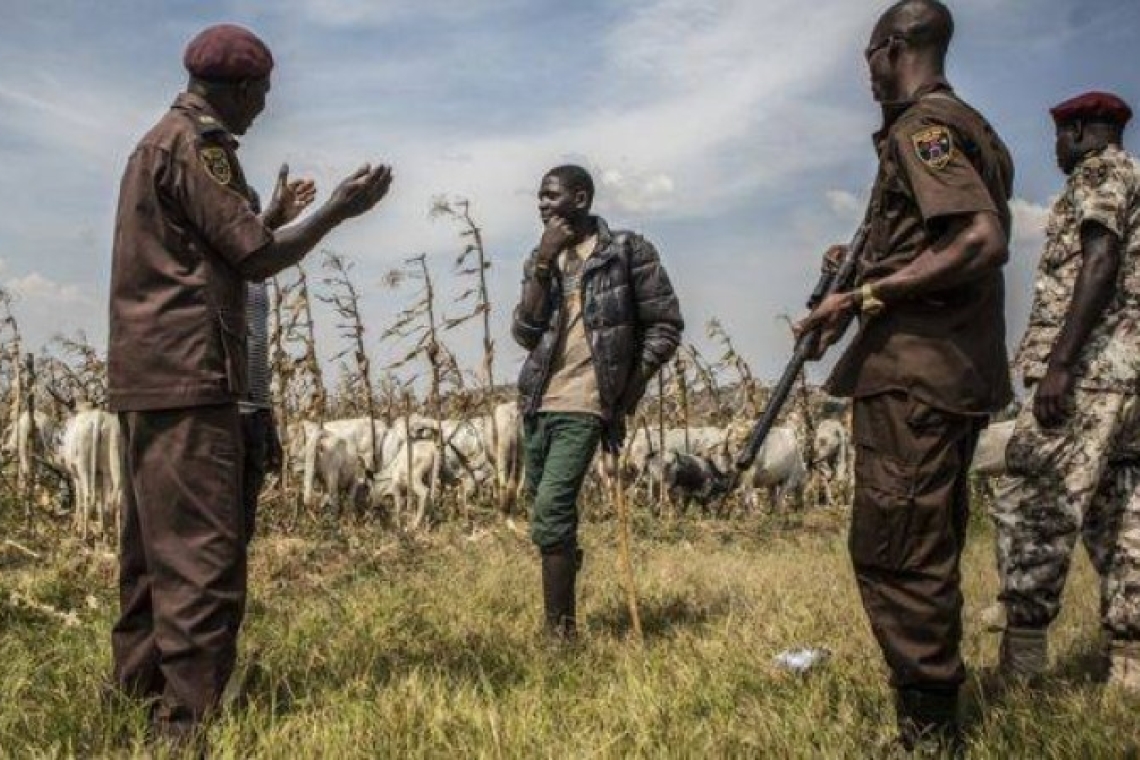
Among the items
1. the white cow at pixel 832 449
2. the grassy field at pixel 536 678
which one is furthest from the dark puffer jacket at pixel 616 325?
the white cow at pixel 832 449

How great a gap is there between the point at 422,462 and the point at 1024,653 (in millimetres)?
12762

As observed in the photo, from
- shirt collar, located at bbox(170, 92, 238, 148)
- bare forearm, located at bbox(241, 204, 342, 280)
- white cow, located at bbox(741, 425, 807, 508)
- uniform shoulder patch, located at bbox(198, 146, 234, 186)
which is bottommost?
white cow, located at bbox(741, 425, 807, 508)

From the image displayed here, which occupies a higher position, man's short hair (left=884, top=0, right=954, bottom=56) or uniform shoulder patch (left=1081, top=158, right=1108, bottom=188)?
man's short hair (left=884, top=0, right=954, bottom=56)

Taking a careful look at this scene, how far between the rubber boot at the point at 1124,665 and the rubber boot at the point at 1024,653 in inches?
10.0

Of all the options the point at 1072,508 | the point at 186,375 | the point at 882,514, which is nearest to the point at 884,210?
the point at 882,514

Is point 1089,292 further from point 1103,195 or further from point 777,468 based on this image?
point 777,468

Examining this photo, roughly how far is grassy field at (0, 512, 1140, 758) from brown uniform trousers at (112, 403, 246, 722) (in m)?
0.18

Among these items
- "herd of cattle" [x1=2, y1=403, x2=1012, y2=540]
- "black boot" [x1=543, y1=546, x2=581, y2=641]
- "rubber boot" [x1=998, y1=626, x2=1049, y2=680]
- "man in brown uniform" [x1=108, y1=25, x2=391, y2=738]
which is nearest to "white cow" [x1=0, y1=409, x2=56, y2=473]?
"herd of cattle" [x1=2, y1=403, x2=1012, y2=540]

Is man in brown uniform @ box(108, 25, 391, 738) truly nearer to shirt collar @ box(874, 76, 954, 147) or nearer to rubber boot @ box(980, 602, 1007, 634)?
shirt collar @ box(874, 76, 954, 147)

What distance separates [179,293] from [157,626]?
1067 mm

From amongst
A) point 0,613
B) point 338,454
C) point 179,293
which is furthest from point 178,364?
point 338,454

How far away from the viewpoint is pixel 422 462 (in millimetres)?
16672

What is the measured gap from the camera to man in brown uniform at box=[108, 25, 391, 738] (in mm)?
3531

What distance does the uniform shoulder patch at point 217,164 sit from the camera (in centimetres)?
356
